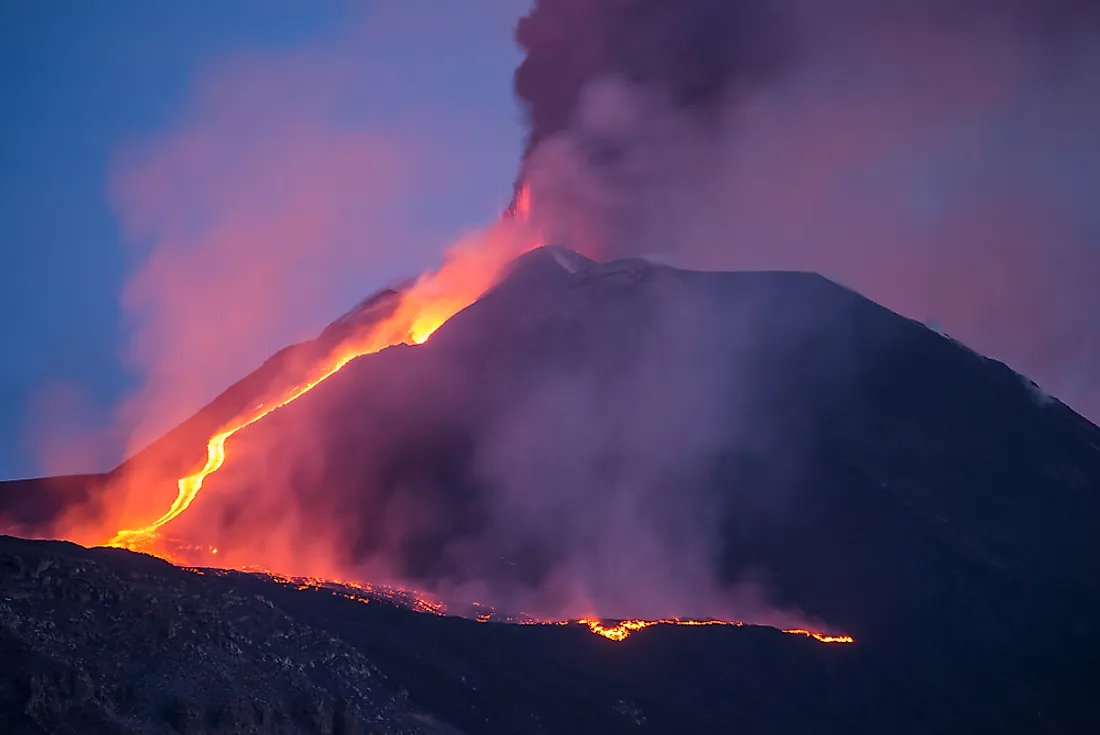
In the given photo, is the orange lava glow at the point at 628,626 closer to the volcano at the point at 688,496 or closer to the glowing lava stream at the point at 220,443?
the volcano at the point at 688,496

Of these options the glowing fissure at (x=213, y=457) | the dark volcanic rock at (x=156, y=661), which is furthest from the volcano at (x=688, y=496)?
the dark volcanic rock at (x=156, y=661)

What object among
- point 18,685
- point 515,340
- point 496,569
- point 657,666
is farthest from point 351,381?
point 18,685

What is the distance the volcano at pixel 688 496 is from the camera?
3950cm

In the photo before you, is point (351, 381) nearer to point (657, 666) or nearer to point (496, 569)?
point (496, 569)

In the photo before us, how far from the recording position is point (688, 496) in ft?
173

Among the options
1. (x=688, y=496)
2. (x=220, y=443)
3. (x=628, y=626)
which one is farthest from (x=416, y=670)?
(x=688, y=496)

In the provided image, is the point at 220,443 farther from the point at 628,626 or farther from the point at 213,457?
the point at 628,626

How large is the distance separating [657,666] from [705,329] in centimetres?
2645

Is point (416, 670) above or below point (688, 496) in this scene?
below

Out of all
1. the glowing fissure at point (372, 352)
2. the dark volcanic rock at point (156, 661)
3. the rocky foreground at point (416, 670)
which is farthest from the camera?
the glowing fissure at point (372, 352)

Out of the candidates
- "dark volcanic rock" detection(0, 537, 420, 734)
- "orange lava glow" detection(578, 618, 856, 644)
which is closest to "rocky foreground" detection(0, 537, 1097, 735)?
"dark volcanic rock" detection(0, 537, 420, 734)

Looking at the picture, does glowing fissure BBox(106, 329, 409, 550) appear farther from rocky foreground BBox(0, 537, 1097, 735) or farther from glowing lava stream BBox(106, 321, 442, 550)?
rocky foreground BBox(0, 537, 1097, 735)

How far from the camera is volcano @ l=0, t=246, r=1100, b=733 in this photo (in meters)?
39.5

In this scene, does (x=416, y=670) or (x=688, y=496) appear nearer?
(x=416, y=670)
